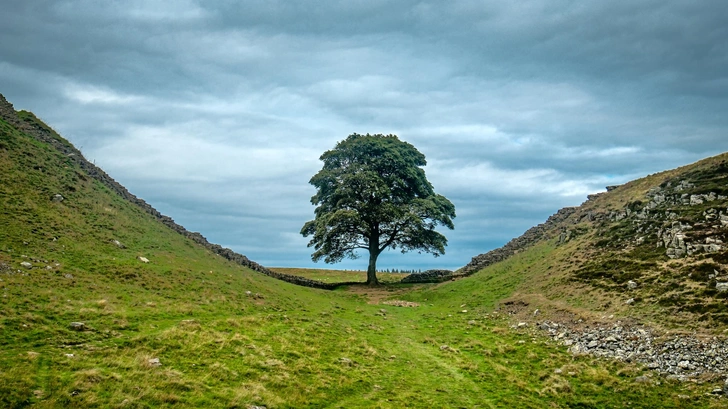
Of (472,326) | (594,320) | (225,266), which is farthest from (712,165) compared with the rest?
(225,266)

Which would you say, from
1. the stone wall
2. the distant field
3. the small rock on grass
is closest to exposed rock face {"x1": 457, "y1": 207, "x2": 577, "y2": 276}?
the stone wall

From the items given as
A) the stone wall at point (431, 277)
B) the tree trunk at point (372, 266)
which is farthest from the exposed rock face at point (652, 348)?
the tree trunk at point (372, 266)

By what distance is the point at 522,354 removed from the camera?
2062 centimetres

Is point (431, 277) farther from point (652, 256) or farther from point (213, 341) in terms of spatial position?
point (213, 341)

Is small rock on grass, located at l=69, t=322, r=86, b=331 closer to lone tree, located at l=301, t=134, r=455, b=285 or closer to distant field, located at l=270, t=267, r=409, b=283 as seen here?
lone tree, located at l=301, t=134, r=455, b=285

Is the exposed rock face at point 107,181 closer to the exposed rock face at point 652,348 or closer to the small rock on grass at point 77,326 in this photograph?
the small rock on grass at point 77,326

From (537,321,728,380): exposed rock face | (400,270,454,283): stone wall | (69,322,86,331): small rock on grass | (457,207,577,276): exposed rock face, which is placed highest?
(457,207,577,276): exposed rock face

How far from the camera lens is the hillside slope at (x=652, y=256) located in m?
21.3

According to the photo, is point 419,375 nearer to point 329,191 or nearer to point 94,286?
point 94,286

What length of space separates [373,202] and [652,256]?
3068 cm

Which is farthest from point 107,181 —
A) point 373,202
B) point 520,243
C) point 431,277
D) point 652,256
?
point 652,256

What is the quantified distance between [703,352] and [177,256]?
110 ft

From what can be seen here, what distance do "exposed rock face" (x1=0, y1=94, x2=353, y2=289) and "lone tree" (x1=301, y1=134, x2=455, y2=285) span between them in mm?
5979

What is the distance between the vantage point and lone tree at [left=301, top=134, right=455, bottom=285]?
1982 inches
